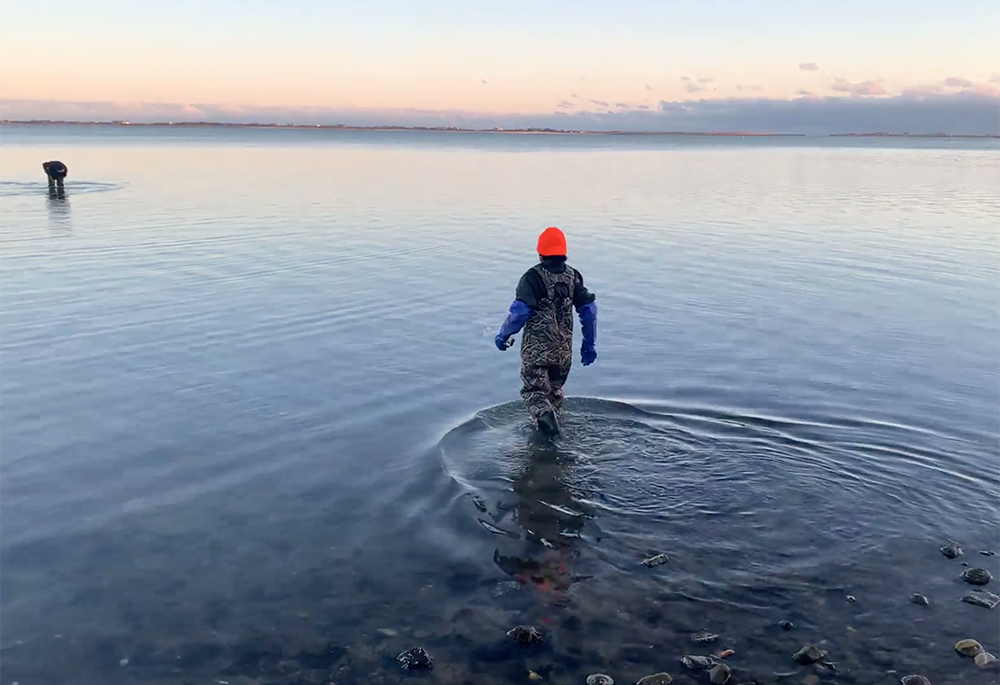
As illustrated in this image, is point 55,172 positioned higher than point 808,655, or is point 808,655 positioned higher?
point 55,172

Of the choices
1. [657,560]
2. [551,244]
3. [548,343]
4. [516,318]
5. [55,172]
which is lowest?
[657,560]

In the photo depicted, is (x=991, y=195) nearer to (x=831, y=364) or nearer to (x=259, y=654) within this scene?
(x=831, y=364)

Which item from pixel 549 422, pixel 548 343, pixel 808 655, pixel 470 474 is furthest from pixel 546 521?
pixel 808 655

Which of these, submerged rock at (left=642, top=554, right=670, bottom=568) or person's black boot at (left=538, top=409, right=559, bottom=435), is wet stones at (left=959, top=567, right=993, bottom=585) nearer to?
submerged rock at (left=642, top=554, right=670, bottom=568)

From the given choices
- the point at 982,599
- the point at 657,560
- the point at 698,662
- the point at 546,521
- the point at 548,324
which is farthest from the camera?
the point at 548,324

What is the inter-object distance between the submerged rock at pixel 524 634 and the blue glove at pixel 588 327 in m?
4.93

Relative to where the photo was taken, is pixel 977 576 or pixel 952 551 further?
pixel 952 551

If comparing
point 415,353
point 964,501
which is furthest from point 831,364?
point 415,353

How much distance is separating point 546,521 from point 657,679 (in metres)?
2.80

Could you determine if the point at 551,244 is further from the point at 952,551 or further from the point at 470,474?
the point at 952,551

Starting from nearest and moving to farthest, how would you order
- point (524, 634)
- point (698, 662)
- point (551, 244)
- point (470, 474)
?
point (698, 662), point (524, 634), point (470, 474), point (551, 244)

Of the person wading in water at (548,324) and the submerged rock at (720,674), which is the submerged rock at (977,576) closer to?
the submerged rock at (720,674)

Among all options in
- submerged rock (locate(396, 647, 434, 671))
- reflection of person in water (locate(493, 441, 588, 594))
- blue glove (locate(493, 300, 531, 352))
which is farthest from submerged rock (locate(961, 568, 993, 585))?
blue glove (locate(493, 300, 531, 352))

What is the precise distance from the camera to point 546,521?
29.9 ft
